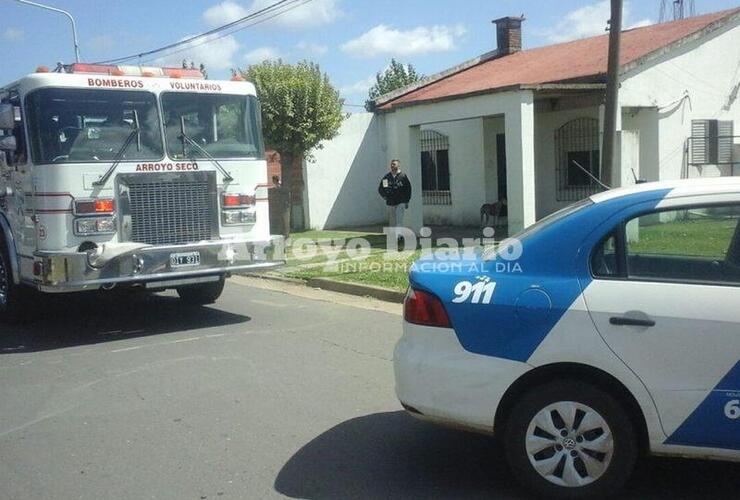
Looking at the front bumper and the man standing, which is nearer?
the front bumper

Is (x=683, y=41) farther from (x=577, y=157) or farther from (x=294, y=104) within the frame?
(x=294, y=104)

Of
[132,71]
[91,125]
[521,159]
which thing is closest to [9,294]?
[91,125]

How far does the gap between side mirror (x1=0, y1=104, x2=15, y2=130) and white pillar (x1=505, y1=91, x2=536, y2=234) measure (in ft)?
30.0

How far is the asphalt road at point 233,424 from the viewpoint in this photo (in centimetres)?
454

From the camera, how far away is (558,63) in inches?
722

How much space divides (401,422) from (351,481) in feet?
3.54

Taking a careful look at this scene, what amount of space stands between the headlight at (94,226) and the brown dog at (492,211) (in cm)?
1082

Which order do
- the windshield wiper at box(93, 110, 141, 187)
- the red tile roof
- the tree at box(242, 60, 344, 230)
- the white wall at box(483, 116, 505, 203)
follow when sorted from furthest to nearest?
the white wall at box(483, 116, 505, 203), the tree at box(242, 60, 344, 230), the red tile roof, the windshield wiper at box(93, 110, 141, 187)

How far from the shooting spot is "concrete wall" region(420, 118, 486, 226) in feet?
62.7

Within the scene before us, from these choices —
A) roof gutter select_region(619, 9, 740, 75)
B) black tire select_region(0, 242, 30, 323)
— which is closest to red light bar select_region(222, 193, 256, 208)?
black tire select_region(0, 242, 30, 323)

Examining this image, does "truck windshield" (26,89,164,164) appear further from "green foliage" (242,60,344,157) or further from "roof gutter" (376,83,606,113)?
"green foliage" (242,60,344,157)

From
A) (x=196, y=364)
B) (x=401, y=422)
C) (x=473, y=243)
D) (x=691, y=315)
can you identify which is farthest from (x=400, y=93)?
(x=691, y=315)

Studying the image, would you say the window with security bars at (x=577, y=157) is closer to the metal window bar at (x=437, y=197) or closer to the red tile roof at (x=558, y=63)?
the red tile roof at (x=558, y=63)

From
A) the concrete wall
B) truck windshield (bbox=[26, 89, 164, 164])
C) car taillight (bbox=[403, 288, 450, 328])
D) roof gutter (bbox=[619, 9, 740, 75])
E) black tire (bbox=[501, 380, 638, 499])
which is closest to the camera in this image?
black tire (bbox=[501, 380, 638, 499])
